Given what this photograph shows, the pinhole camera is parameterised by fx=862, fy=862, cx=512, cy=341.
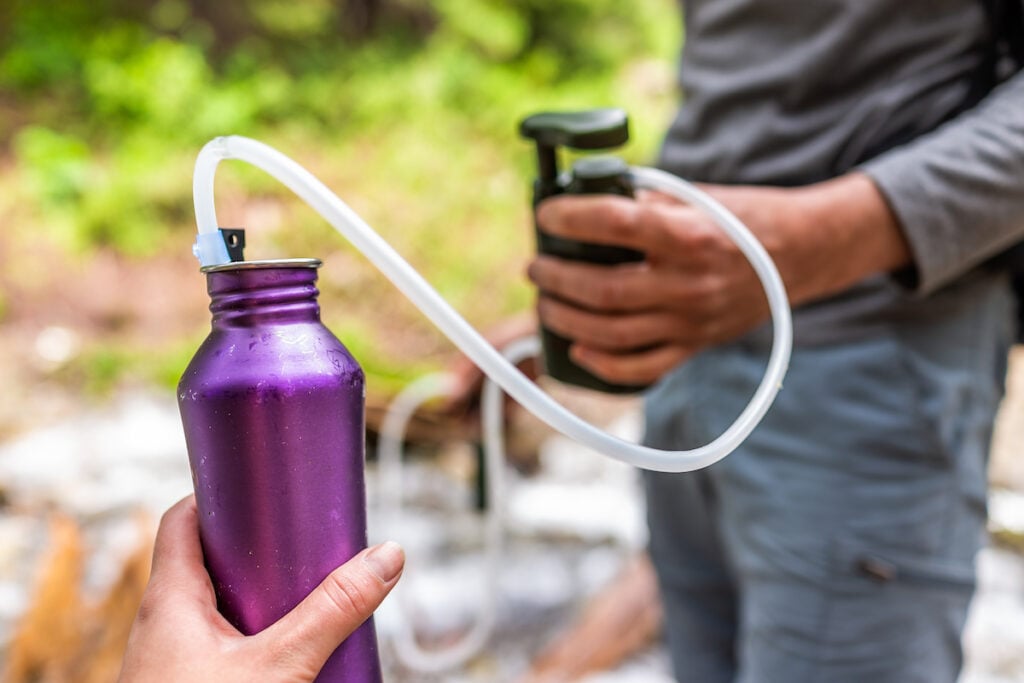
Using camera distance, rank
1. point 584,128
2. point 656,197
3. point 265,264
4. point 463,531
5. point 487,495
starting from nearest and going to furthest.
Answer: point 265,264 < point 584,128 < point 656,197 < point 487,495 < point 463,531

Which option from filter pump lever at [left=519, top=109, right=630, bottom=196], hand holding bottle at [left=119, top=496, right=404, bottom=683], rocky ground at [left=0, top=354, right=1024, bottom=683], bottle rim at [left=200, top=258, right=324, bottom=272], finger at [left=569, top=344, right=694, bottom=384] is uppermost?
filter pump lever at [left=519, top=109, right=630, bottom=196]

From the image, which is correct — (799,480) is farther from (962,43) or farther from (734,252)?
(962,43)

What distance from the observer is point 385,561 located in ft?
1.22

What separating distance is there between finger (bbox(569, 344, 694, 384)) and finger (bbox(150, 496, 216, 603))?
0.36 m

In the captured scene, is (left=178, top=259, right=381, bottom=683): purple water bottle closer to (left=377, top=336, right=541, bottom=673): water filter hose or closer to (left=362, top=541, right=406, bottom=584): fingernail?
(left=362, top=541, right=406, bottom=584): fingernail

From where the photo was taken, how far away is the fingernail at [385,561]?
1.21 ft

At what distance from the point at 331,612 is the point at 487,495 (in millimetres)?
951

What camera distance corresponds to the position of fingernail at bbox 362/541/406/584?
1.21 feet

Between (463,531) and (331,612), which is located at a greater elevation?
(331,612)

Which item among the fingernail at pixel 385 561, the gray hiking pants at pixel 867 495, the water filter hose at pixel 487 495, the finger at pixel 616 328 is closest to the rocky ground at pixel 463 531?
the water filter hose at pixel 487 495

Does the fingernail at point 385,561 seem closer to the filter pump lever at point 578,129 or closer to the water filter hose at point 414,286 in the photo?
the water filter hose at point 414,286

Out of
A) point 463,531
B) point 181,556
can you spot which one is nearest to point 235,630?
point 181,556

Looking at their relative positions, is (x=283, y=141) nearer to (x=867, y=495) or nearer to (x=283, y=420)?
(x=867, y=495)

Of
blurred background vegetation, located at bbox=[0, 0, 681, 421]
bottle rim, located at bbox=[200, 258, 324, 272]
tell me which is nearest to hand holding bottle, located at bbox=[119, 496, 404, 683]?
bottle rim, located at bbox=[200, 258, 324, 272]
